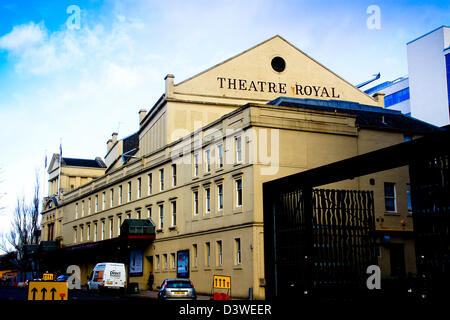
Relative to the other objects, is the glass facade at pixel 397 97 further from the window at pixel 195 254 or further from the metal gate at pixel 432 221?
the metal gate at pixel 432 221

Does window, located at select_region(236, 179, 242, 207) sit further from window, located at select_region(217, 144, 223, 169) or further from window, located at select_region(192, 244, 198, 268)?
window, located at select_region(192, 244, 198, 268)

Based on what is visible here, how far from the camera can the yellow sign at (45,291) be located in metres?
16.7

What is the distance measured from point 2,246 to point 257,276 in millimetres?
70681

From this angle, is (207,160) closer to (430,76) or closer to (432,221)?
(432,221)

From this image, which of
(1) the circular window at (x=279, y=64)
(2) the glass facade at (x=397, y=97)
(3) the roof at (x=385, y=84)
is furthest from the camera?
(3) the roof at (x=385, y=84)

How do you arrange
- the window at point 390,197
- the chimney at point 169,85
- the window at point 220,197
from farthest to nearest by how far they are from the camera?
1. the chimney at point 169,85
2. the window at point 390,197
3. the window at point 220,197

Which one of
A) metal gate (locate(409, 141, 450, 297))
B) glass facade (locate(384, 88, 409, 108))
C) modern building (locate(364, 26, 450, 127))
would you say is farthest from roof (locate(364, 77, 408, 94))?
metal gate (locate(409, 141, 450, 297))

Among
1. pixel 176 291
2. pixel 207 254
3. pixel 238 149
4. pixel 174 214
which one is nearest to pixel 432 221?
pixel 176 291

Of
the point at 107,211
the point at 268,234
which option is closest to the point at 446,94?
the point at 107,211

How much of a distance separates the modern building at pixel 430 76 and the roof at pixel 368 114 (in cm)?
3970

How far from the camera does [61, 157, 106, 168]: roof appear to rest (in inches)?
3448

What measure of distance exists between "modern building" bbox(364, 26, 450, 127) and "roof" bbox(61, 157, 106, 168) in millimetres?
48664

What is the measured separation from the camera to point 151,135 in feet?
181

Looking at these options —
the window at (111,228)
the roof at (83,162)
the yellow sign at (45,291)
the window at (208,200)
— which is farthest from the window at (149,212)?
the roof at (83,162)
